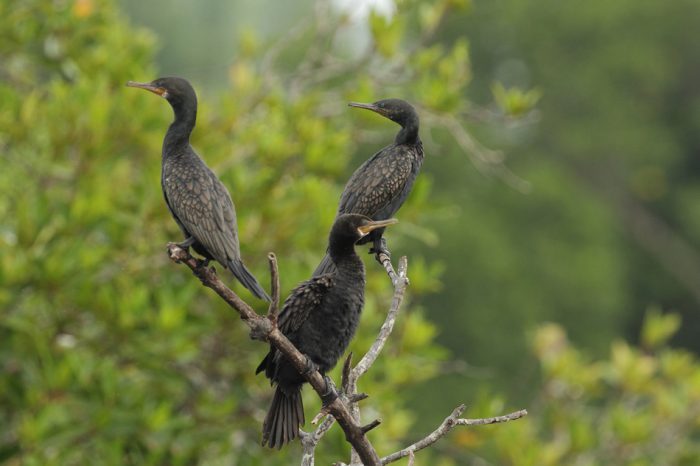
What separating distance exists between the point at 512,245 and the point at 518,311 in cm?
285

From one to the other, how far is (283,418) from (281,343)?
47 cm

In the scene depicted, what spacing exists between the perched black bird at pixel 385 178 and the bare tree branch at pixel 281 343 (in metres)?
0.36

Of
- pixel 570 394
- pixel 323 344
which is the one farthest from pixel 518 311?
pixel 323 344

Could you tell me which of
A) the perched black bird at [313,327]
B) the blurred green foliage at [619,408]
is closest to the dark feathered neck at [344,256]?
the perched black bird at [313,327]

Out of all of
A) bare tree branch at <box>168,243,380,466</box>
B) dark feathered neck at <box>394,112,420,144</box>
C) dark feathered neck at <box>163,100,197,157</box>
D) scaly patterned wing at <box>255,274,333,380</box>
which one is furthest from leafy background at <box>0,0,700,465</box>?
bare tree branch at <box>168,243,380,466</box>

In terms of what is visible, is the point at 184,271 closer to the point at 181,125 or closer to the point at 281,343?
the point at 181,125

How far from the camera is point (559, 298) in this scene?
25672 mm

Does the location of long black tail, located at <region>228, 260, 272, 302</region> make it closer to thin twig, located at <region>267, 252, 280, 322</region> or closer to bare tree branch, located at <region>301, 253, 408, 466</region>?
thin twig, located at <region>267, 252, 280, 322</region>

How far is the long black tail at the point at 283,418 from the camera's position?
2449mm

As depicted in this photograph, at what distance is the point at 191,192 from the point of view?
2.49m

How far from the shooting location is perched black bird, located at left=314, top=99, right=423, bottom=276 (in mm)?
2543

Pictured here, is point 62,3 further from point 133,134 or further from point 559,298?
point 559,298

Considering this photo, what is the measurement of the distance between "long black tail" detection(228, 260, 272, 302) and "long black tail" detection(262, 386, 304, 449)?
0.34 meters

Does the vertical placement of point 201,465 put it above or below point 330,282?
above
